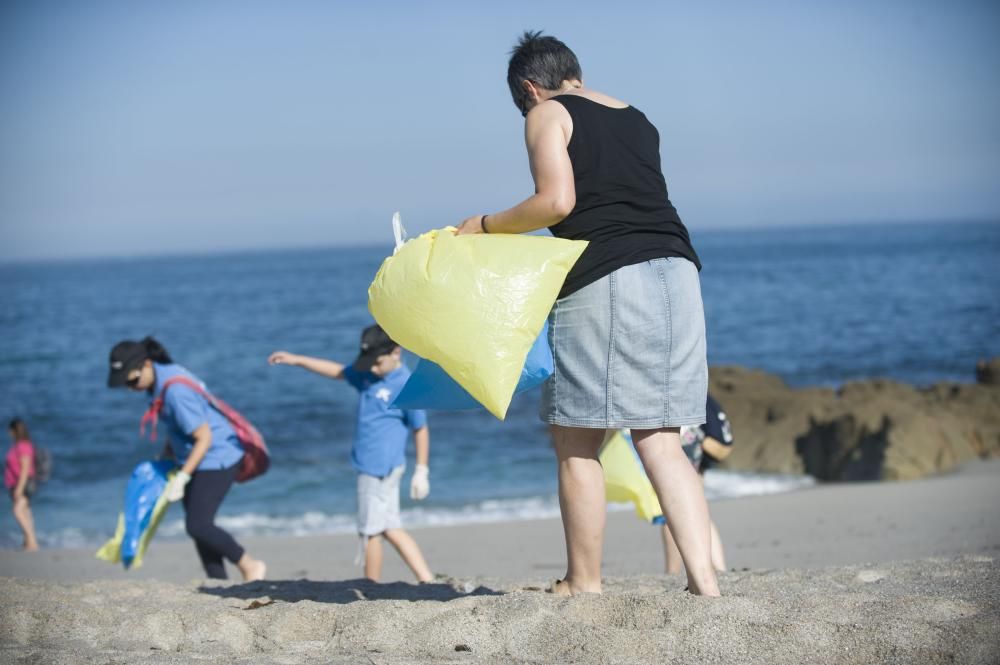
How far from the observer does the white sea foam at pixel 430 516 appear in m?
11.0

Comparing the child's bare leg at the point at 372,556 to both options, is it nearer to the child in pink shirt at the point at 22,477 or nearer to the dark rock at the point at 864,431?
the child in pink shirt at the point at 22,477

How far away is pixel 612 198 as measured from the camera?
11.5ft

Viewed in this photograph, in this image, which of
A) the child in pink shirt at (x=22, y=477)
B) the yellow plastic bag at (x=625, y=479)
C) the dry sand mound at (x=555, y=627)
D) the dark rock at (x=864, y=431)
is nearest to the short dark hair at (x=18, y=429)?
the child in pink shirt at (x=22, y=477)

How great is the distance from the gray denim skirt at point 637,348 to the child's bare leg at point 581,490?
0.54 feet

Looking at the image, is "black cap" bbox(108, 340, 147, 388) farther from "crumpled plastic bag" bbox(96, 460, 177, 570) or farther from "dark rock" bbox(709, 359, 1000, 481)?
"dark rock" bbox(709, 359, 1000, 481)

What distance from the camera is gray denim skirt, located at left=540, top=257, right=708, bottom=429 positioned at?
11.4 feet

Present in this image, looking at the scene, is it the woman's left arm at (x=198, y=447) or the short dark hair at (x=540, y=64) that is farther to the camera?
the woman's left arm at (x=198, y=447)

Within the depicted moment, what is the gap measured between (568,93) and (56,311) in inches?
1793

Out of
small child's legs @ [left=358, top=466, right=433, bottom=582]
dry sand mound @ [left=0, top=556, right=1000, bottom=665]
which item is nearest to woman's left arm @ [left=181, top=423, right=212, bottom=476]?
small child's legs @ [left=358, top=466, right=433, bottom=582]

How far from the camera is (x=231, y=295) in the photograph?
5275 centimetres

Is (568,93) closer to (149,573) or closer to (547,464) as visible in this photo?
(149,573)

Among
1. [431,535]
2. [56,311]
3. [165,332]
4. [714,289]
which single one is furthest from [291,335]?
[431,535]

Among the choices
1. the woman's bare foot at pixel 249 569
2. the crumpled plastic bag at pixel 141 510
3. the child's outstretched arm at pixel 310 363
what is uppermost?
the child's outstretched arm at pixel 310 363

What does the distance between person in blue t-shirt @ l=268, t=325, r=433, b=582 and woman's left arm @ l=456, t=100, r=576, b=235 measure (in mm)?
2745
